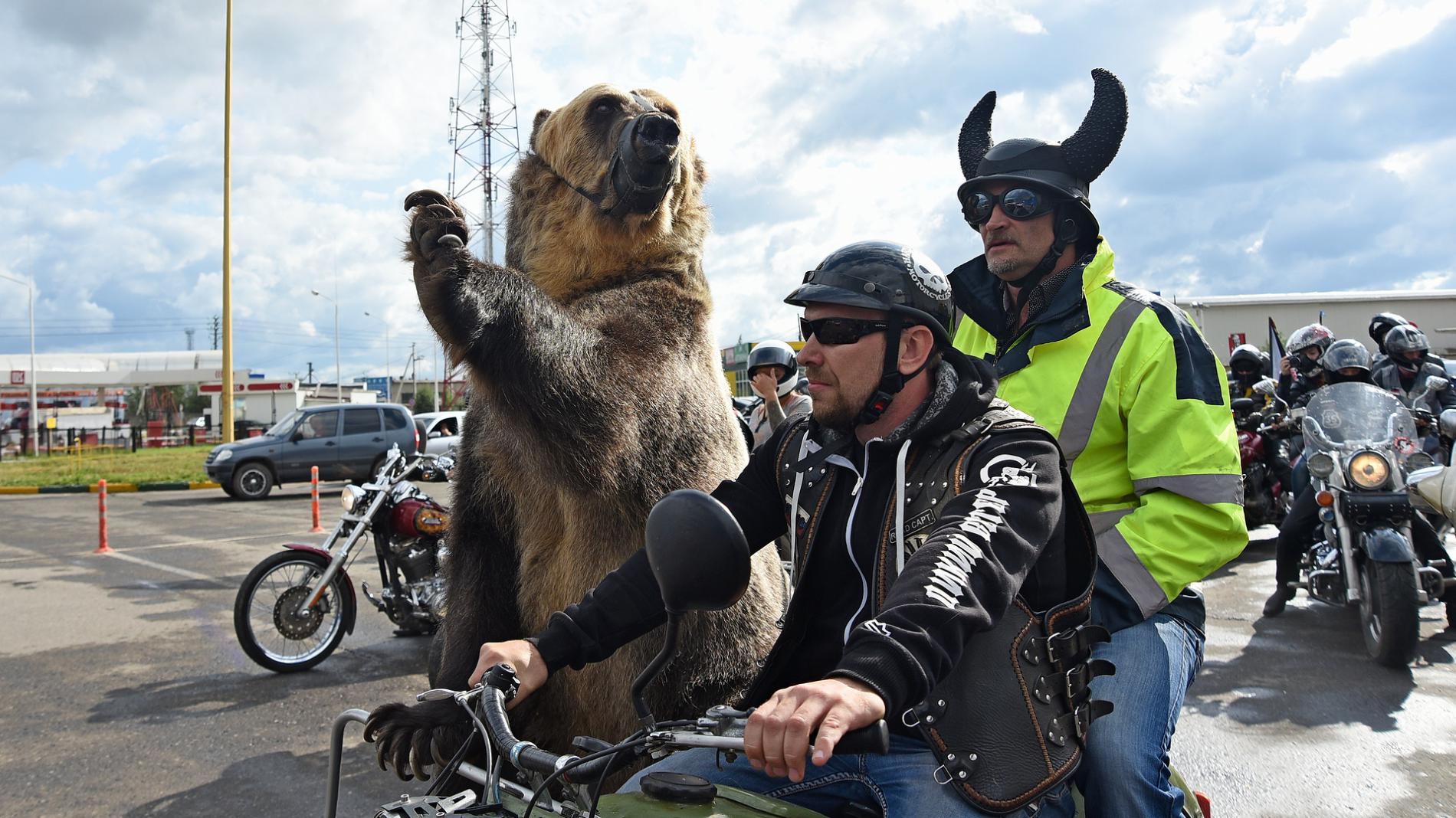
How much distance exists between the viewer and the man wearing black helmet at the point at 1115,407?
2215mm

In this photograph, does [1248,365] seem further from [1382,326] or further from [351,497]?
[351,497]

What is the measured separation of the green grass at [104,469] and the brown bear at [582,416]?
61.7ft

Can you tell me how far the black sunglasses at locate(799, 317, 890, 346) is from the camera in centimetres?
202

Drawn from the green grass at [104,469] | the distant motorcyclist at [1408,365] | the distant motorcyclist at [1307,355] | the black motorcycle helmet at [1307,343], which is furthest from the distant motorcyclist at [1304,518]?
the green grass at [104,469]

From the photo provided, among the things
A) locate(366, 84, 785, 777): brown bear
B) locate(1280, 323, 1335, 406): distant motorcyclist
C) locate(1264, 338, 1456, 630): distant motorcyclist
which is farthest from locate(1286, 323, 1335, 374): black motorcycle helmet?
locate(366, 84, 785, 777): brown bear

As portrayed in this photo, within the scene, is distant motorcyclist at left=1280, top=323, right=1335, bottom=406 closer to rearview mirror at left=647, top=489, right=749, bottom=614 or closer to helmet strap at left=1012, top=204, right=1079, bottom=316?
helmet strap at left=1012, top=204, right=1079, bottom=316

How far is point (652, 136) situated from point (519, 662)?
195 cm

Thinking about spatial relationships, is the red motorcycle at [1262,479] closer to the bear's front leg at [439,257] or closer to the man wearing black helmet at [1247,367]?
the man wearing black helmet at [1247,367]

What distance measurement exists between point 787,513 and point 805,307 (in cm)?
56

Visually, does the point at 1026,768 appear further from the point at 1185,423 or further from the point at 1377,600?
the point at 1377,600

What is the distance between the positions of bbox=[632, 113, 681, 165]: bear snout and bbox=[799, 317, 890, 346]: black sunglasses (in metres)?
1.50

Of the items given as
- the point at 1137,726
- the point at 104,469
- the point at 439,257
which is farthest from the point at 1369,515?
the point at 104,469

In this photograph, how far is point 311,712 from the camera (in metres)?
5.29

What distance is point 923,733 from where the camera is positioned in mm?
1760
